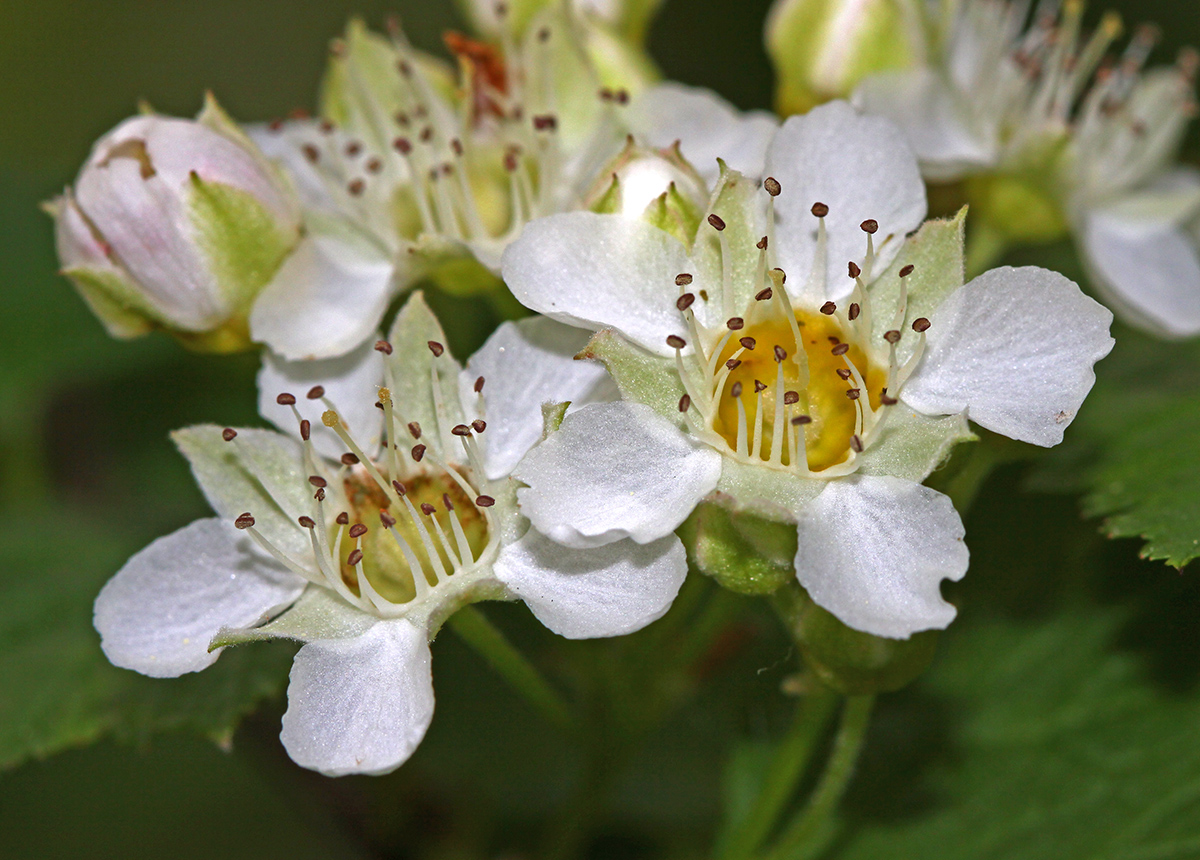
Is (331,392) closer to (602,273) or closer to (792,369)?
(602,273)

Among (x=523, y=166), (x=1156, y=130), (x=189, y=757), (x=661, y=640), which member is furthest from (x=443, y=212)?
(x=189, y=757)

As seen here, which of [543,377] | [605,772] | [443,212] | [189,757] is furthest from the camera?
[189,757]

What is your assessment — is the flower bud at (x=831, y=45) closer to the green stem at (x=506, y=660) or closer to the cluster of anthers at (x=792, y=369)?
the cluster of anthers at (x=792, y=369)

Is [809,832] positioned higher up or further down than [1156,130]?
further down

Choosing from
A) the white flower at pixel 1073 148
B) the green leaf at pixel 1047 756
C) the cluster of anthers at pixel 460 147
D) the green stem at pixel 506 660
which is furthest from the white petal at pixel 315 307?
the green leaf at pixel 1047 756

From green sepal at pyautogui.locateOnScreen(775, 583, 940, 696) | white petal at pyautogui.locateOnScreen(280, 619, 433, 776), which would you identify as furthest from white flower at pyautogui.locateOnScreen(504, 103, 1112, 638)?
white petal at pyautogui.locateOnScreen(280, 619, 433, 776)

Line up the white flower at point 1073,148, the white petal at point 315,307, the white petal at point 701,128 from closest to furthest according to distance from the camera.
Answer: the white petal at point 315,307, the white petal at point 701,128, the white flower at point 1073,148

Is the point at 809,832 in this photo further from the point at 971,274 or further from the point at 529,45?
the point at 529,45
